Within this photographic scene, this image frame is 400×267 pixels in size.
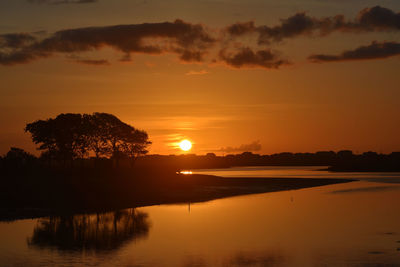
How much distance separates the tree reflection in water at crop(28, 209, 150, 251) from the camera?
1468 inches

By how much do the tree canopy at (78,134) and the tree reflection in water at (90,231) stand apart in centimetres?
6199

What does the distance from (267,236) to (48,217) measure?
24.0 m

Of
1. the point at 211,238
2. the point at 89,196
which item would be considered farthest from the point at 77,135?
the point at 211,238

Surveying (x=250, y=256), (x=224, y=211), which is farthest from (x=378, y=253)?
(x=224, y=211)

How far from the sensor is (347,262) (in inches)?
1187

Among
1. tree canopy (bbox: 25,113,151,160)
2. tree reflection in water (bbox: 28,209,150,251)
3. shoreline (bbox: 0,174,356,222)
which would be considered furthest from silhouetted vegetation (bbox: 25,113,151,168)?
tree reflection in water (bbox: 28,209,150,251)

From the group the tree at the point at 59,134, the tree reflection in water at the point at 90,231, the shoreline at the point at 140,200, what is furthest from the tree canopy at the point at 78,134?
the tree reflection in water at the point at 90,231

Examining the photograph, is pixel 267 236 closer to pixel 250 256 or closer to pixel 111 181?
pixel 250 256

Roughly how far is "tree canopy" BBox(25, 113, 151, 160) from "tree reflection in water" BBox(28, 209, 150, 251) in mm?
61991

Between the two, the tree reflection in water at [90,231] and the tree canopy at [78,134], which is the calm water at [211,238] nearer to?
the tree reflection in water at [90,231]

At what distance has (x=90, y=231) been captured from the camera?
43688 millimetres

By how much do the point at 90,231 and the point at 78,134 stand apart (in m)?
75.7

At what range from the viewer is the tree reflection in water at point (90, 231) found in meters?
37.3

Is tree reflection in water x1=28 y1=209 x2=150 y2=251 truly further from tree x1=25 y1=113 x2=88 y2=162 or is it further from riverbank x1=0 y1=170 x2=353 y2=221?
tree x1=25 y1=113 x2=88 y2=162
